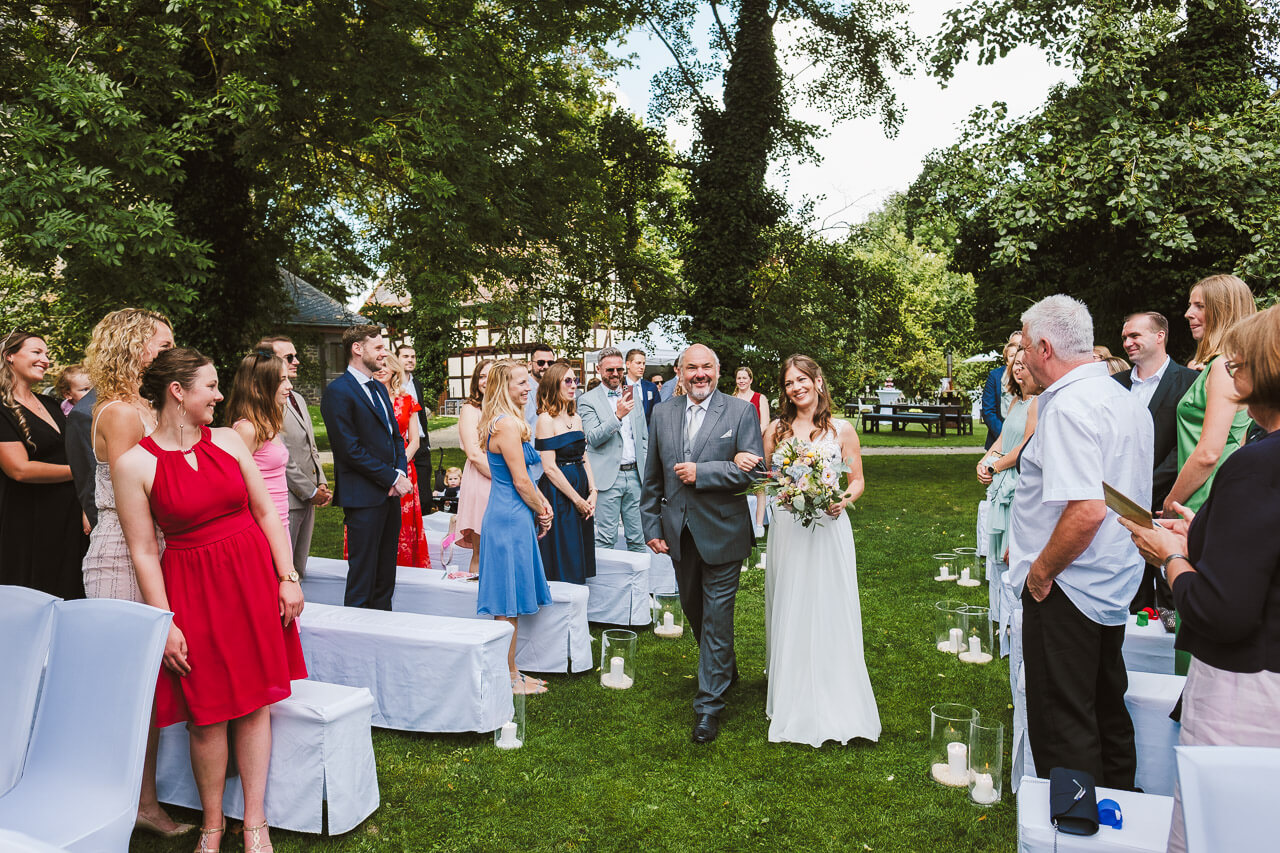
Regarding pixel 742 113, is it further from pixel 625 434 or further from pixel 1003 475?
pixel 1003 475

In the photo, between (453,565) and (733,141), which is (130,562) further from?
(733,141)

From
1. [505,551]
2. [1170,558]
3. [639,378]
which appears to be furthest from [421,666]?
[639,378]

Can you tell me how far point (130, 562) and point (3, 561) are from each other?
76.3 inches

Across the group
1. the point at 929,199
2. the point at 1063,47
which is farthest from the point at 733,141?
the point at 1063,47

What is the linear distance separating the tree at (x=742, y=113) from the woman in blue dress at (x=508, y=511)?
11193 mm

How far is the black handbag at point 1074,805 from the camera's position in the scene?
2.21 m

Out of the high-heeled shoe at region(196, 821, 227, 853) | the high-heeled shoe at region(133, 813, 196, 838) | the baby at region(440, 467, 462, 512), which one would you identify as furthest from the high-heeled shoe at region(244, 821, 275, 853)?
the baby at region(440, 467, 462, 512)

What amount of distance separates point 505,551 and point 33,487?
9.00 ft

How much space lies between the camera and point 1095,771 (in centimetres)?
Result: 307

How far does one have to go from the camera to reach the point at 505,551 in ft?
16.9

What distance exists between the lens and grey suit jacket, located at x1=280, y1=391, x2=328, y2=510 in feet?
18.3

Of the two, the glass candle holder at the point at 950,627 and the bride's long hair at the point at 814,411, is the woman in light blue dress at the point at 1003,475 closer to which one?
the glass candle holder at the point at 950,627

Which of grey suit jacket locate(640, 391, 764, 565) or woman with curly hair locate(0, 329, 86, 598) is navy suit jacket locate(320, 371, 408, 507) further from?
grey suit jacket locate(640, 391, 764, 565)

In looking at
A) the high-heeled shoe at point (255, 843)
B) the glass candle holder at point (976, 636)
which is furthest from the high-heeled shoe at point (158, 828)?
the glass candle holder at point (976, 636)
